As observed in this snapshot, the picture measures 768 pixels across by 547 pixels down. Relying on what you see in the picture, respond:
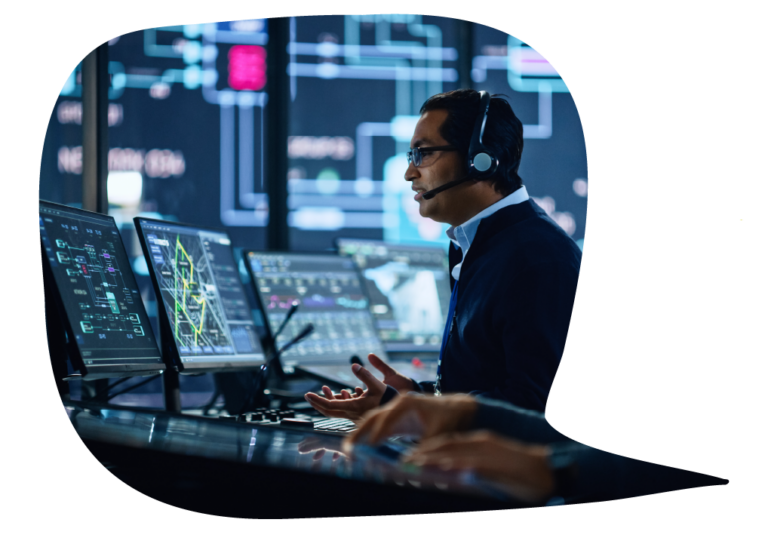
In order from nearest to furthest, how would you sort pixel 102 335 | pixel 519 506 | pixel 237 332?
1. pixel 519 506
2. pixel 102 335
3. pixel 237 332

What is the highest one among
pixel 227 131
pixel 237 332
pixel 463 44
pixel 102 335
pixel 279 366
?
pixel 463 44

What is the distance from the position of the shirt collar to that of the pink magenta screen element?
3.41 meters

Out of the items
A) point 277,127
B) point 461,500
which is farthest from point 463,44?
point 461,500

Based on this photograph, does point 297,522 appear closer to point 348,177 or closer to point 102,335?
point 102,335

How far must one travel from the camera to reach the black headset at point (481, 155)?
1.53 m

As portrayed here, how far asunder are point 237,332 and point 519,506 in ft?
4.93

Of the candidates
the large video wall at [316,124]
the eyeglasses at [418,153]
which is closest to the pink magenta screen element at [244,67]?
the large video wall at [316,124]

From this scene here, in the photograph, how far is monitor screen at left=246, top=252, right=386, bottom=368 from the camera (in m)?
2.47

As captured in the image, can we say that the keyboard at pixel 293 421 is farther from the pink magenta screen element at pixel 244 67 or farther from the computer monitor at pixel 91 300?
the pink magenta screen element at pixel 244 67

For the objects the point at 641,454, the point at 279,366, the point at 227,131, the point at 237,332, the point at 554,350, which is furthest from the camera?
the point at 227,131

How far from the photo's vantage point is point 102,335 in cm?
162

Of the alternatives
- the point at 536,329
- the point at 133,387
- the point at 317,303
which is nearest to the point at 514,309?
the point at 536,329

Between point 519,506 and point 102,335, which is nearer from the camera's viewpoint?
point 519,506

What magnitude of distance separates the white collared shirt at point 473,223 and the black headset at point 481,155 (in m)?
0.07
